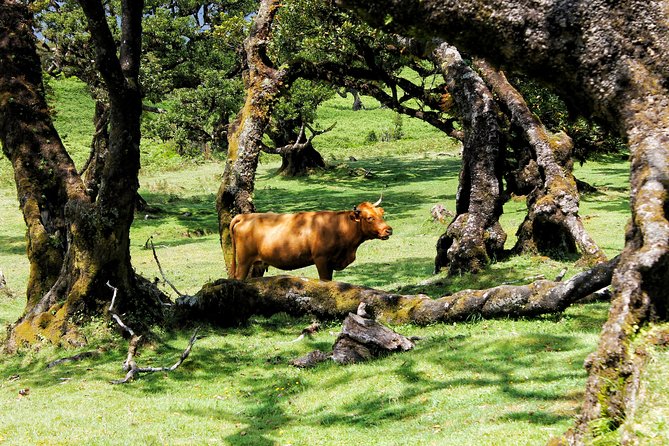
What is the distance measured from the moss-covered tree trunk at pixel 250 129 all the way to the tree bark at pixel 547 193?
17.3 feet

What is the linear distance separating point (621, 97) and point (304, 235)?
1150 centimetres

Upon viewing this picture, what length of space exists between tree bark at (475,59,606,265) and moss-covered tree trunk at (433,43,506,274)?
78 cm

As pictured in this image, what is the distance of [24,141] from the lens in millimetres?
14461

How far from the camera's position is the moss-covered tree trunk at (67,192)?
43.4ft

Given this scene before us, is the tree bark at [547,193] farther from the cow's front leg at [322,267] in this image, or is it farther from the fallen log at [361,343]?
the fallen log at [361,343]

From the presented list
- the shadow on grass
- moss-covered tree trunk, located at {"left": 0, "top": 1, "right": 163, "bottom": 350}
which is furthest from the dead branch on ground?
moss-covered tree trunk, located at {"left": 0, "top": 1, "right": 163, "bottom": 350}

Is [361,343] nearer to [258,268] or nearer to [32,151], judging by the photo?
[258,268]

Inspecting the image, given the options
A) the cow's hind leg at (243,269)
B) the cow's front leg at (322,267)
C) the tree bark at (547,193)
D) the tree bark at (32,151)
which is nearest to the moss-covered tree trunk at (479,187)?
the tree bark at (547,193)

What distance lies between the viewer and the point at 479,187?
52.5 feet

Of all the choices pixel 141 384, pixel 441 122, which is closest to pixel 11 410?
pixel 141 384

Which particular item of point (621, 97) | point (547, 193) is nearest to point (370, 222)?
point (547, 193)

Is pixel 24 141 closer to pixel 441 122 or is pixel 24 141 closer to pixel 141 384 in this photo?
pixel 141 384

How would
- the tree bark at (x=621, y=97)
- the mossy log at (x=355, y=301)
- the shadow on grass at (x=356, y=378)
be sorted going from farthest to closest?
the mossy log at (x=355, y=301) → the shadow on grass at (x=356, y=378) → the tree bark at (x=621, y=97)

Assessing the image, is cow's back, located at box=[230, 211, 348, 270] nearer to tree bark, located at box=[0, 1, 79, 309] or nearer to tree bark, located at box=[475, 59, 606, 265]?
tree bark, located at box=[0, 1, 79, 309]
